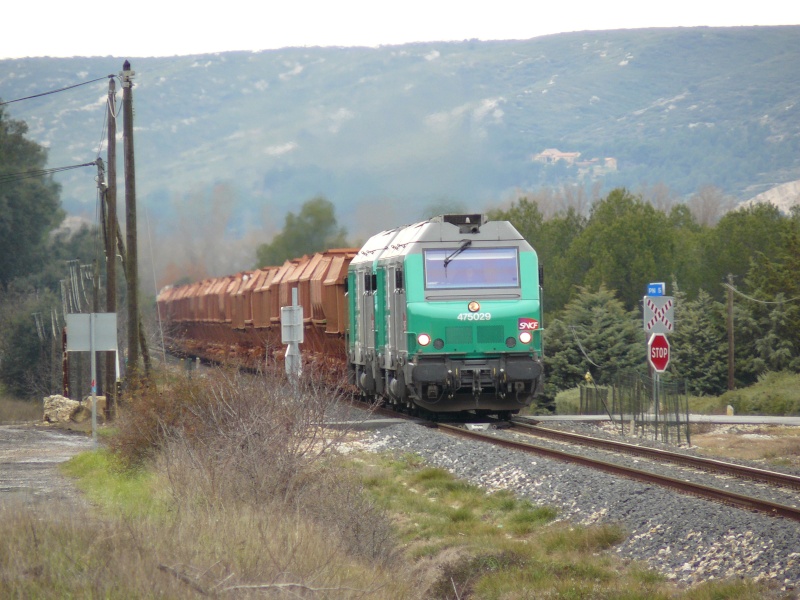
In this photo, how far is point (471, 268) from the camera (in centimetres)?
2067

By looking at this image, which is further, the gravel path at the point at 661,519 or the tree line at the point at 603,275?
the tree line at the point at 603,275

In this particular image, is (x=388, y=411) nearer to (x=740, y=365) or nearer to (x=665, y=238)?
(x=740, y=365)

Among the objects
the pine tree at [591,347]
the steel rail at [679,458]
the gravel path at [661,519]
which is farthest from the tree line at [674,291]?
the gravel path at [661,519]

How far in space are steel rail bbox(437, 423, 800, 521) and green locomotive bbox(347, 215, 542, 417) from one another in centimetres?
150

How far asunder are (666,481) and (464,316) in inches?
301

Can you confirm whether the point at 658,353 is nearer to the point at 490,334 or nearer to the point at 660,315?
the point at 660,315

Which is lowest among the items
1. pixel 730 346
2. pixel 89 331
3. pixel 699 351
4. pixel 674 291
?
pixel 699 351

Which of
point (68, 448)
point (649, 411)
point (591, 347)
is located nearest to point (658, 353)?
point (649, 411)

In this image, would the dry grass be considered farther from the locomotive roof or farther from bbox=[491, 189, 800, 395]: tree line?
bbox=[491, 189, 800, 395]: tree line

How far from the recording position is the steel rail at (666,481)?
11.0 m

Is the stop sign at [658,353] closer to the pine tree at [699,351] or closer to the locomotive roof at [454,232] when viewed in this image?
the locomotive roof at [454,232]

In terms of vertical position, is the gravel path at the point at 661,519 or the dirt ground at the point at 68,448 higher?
the gravel path at the point at 661,519

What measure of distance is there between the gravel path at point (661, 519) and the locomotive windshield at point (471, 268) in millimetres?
4564

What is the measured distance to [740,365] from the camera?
176ft
